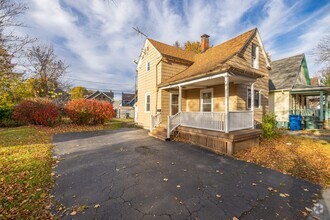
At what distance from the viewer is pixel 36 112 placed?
12820 mm

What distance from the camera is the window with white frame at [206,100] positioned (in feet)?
33.9

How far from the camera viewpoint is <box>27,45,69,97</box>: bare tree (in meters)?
22.2

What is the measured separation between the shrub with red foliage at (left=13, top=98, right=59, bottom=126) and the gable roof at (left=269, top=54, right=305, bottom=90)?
64.6 feet

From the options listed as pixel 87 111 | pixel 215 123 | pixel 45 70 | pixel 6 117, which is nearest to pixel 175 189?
pixel 215 123

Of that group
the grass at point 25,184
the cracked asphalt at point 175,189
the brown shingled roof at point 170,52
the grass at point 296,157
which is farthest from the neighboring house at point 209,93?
the grass at point 25,184

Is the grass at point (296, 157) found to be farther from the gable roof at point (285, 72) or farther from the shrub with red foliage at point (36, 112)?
the shrub with red foliage at point (36, 112)

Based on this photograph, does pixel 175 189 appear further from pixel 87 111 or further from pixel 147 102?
pixel 87 111

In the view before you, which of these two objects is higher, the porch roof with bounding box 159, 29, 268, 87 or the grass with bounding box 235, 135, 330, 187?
the porch roof with bounding box 159, 29, 268, 87

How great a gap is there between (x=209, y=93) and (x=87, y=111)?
1073cm

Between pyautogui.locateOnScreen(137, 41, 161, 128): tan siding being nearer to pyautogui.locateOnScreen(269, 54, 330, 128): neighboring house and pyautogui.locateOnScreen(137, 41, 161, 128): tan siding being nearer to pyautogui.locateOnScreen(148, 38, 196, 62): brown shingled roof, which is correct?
pyautogui.locateOnScreen(148, 38, 196, 62): brown shingled roof

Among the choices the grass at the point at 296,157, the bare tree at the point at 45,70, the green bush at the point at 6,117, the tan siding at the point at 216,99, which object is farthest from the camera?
the bare tree at the point at 45,70

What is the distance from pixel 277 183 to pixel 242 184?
38.4 inches

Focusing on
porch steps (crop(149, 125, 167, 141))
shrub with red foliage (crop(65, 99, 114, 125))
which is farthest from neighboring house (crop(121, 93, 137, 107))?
porch steps (crop(149, 125, 167, 141))

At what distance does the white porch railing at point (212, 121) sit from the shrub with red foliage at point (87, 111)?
28.1ft
